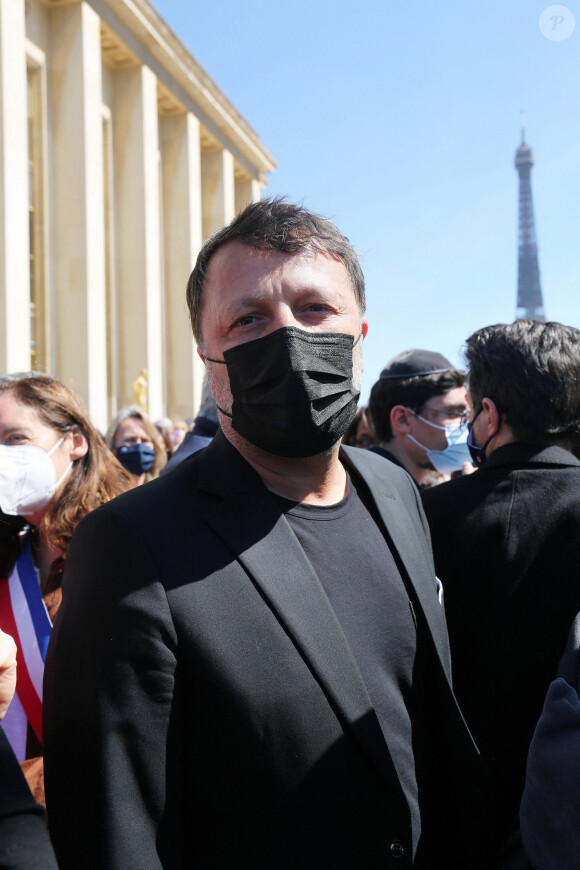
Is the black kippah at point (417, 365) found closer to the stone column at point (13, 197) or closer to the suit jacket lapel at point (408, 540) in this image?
the suit jacket lapel at point (408, 540)

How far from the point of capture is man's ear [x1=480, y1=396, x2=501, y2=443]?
2.63 meters

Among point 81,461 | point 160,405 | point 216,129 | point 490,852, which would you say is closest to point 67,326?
point 160,405

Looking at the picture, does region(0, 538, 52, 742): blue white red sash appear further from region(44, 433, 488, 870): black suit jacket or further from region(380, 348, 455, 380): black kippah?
region(380, 348, 455, 380): black kippah

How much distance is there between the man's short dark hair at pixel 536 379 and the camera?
251 centimetres

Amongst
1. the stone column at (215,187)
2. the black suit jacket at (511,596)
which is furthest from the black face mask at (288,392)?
the stone column at (215,187)

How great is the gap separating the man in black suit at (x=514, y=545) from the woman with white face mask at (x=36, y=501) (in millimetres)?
1359

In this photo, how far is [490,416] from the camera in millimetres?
2662

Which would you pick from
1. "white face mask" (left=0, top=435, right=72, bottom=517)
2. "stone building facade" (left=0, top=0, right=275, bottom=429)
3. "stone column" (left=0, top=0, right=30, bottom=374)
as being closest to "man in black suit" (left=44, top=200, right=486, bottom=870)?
"white face mask" (left=0, top=435, right=72, bottom=517)

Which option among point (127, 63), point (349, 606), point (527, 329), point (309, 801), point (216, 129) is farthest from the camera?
point (216, 129)

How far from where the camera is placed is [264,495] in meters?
1.85

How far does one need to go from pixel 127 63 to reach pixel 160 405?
13.1m

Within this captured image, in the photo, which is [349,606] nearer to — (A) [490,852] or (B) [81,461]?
(A) [490,852]

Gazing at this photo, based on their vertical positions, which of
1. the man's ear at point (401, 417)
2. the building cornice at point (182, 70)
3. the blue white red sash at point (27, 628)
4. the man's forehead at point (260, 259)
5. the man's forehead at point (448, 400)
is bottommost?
the blue white red sash at point (27, 628)

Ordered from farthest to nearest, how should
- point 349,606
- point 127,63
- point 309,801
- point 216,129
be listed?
point 216,129 → point 127,63 → point 349,606 → point 309,801
